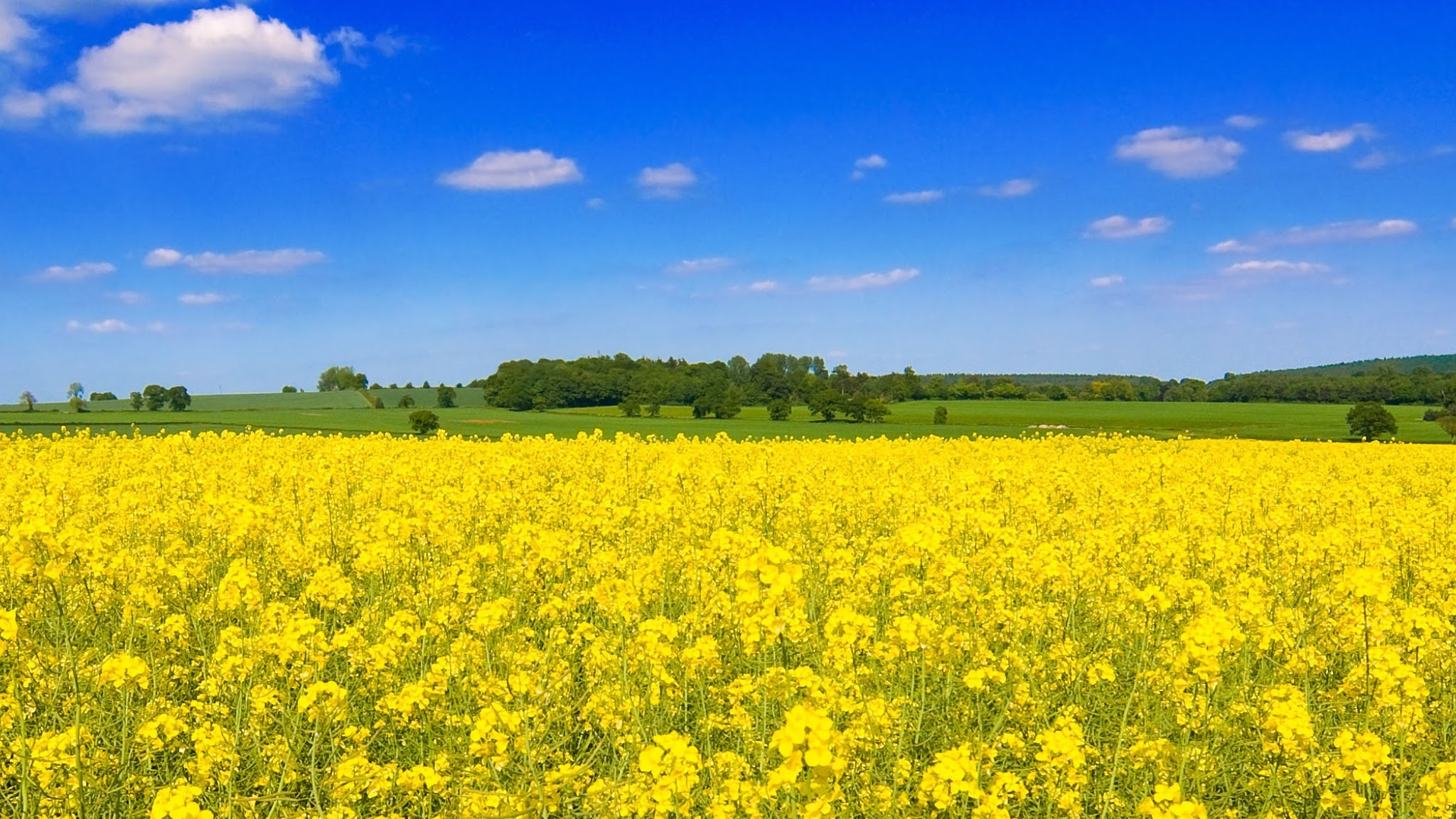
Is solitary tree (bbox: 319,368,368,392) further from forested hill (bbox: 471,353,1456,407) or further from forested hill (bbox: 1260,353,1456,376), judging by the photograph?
forested hill (bbox: 1260,353,1456,376)

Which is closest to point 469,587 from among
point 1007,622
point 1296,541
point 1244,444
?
point 1007,622

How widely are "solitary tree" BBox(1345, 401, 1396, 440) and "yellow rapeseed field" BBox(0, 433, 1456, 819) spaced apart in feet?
120

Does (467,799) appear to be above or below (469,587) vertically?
below

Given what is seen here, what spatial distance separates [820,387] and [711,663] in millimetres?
53445

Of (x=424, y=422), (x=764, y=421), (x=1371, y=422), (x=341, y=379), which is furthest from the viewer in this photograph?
(x=341, y=379)

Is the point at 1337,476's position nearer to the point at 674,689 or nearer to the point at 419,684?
the point at 674,689

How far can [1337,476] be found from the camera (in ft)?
52.4

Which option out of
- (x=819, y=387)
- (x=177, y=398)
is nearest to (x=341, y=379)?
(x=177, y=398)

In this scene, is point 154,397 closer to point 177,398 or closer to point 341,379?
point 177,398

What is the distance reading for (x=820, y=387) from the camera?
57.4 m

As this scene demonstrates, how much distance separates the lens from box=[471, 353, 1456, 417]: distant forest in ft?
195

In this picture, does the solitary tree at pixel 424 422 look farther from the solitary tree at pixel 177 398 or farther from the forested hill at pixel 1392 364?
the forested hill at pixel 1392 364

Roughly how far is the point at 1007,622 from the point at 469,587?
136 inches

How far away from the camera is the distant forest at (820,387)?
195ft
